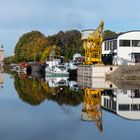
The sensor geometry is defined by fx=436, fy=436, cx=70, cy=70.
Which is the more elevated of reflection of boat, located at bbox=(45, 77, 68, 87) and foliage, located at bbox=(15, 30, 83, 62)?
foliage, located at bbox=(15, 30, 83, 62)

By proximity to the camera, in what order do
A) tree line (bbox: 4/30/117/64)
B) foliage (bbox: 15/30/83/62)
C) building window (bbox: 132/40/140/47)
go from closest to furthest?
building window (bbox: 132/40/140/47) < tree line (bbox: 4/30/117/64) < foliage (bbox: 15/30/83/62)

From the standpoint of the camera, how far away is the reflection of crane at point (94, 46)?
5791cm

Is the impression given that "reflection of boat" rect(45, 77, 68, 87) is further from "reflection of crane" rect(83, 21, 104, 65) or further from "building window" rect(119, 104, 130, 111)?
"building window" rect(119, 104, 130, 111)

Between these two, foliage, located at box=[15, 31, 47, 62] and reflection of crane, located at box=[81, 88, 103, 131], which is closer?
reflection of crane, located at box=[81, 88, 103, 131]

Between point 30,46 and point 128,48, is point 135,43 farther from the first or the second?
point 30,46

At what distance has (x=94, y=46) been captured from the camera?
193 feet

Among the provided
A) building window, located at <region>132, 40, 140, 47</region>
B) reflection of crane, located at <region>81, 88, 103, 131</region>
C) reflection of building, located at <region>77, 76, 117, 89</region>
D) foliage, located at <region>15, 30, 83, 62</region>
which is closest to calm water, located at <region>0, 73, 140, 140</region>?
reflection of crane, located at <region>81, 88, 103, 131</region>

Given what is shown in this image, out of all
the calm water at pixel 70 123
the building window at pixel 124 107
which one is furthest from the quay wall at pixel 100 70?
the building window at pixel 124 107

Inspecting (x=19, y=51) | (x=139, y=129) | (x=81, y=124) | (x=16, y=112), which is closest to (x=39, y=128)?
(x=81, y=124)

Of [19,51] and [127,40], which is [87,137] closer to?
[127,40]

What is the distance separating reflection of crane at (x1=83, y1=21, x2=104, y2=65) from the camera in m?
57.9

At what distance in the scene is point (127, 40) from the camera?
55875 mm

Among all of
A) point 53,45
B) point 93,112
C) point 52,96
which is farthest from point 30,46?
point 93,112

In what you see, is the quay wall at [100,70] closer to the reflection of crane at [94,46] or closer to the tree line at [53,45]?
the reflection of crane at [94,46]
